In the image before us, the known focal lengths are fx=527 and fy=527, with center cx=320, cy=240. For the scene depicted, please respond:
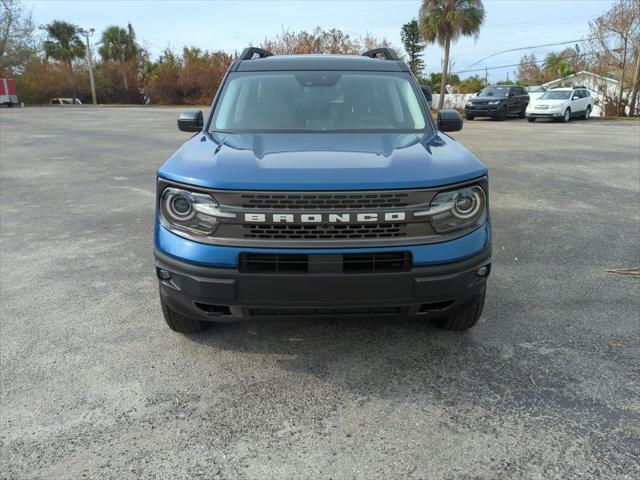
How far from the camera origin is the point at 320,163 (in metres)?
2.80

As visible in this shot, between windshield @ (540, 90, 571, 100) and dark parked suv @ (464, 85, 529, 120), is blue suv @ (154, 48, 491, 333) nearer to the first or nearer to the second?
dark parked suv @ (464, 85, 529, 120)

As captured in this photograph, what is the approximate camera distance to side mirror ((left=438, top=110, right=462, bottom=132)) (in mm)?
4141

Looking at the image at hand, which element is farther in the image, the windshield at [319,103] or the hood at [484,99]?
the hood at [484,99]

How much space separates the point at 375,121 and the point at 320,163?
1.26 metres

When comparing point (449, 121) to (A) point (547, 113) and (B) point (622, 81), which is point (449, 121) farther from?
(B) point (622, 81)

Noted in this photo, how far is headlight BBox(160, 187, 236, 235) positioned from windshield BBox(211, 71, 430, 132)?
1119 mm

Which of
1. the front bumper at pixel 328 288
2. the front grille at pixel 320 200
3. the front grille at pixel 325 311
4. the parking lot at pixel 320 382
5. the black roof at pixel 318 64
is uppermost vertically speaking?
the black roof at pixel 318 64

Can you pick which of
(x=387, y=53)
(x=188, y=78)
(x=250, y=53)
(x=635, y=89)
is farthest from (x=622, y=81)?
(x=188, y=78)

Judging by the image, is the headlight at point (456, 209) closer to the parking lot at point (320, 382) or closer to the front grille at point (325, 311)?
the front grille at point (325, 311)

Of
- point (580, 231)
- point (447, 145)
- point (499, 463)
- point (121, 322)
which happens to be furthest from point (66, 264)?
point (580, 231)

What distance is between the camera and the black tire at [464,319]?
325 cm

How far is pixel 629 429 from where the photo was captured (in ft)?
8.21

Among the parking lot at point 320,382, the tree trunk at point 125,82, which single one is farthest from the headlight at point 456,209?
the tree trunk at point 125,82

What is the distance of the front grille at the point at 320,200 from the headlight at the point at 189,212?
5.8 inches
